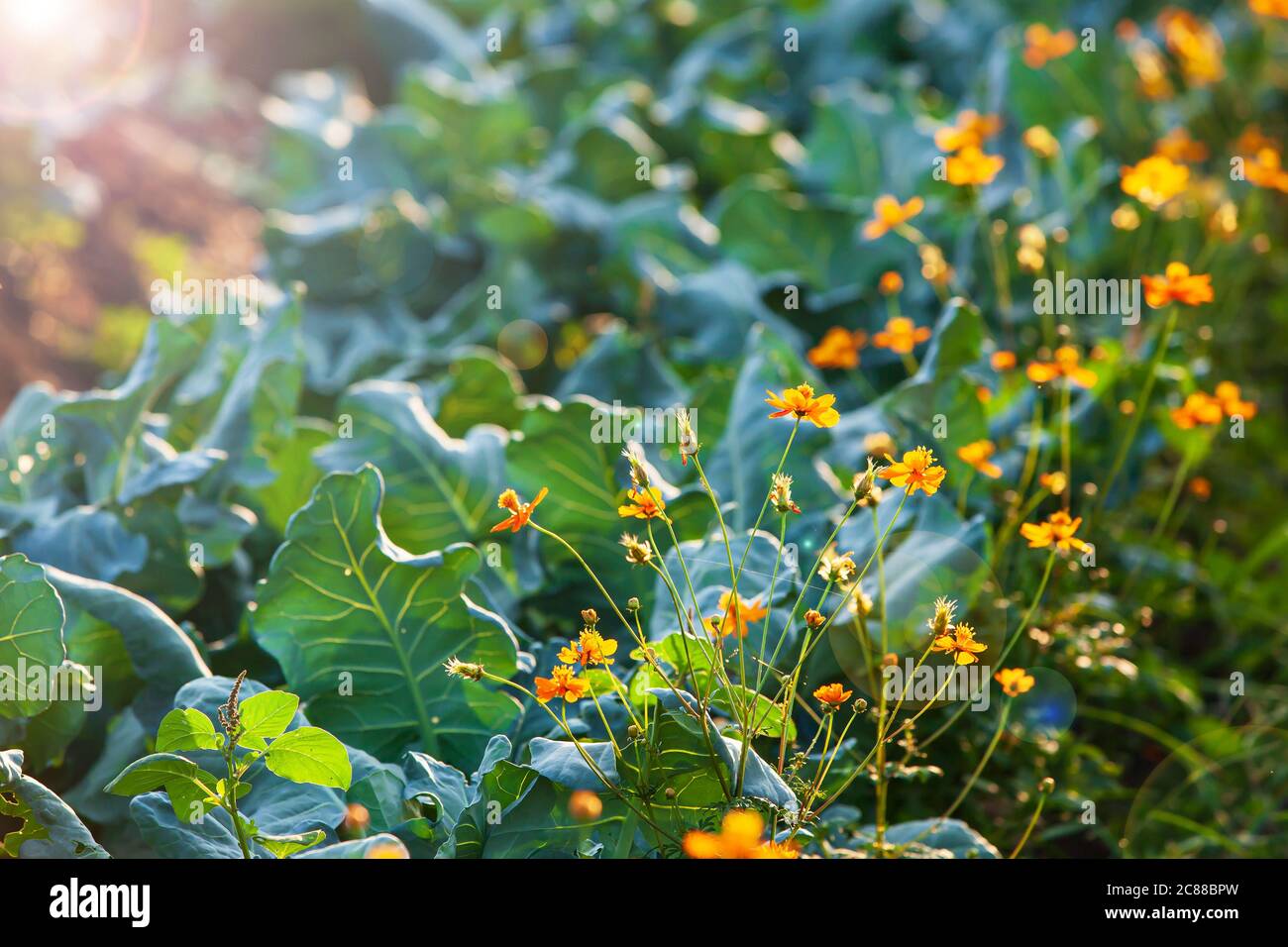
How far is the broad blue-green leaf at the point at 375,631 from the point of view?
1562 millimetres

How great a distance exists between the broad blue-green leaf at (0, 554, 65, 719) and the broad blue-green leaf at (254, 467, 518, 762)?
256 mm

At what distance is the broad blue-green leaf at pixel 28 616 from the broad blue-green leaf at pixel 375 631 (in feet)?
0.84

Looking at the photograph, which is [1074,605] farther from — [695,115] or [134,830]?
[695,115]

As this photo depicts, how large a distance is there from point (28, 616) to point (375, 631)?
→ 437mm

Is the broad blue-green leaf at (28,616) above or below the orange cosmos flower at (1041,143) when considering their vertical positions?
below

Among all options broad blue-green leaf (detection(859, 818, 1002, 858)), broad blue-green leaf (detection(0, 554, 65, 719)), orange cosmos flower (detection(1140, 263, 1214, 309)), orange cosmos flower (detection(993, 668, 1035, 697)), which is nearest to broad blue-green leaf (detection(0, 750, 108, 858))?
broad blue-green leaf (detection(0, 554, 65, 719))

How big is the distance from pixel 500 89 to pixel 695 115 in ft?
1.93

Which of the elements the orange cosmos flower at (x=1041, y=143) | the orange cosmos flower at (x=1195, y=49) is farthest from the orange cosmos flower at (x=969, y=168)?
the orange cosmos flower at (x=1195, y=49)

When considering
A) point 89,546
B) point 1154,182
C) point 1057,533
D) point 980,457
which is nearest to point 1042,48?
point 1154,182

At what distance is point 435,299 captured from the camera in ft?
9.86

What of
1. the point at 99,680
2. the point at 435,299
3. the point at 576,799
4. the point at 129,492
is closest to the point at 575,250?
the point at 435,299

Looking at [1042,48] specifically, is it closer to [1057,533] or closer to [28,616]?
[1057,533]

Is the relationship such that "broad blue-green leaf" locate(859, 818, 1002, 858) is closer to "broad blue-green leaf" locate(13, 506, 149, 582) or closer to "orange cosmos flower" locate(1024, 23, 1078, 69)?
"broad blue-green leaf" locate(13, 506, 149, 582)

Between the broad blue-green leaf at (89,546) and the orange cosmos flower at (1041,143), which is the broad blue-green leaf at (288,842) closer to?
the broad blue-green leaf at (89,546)
